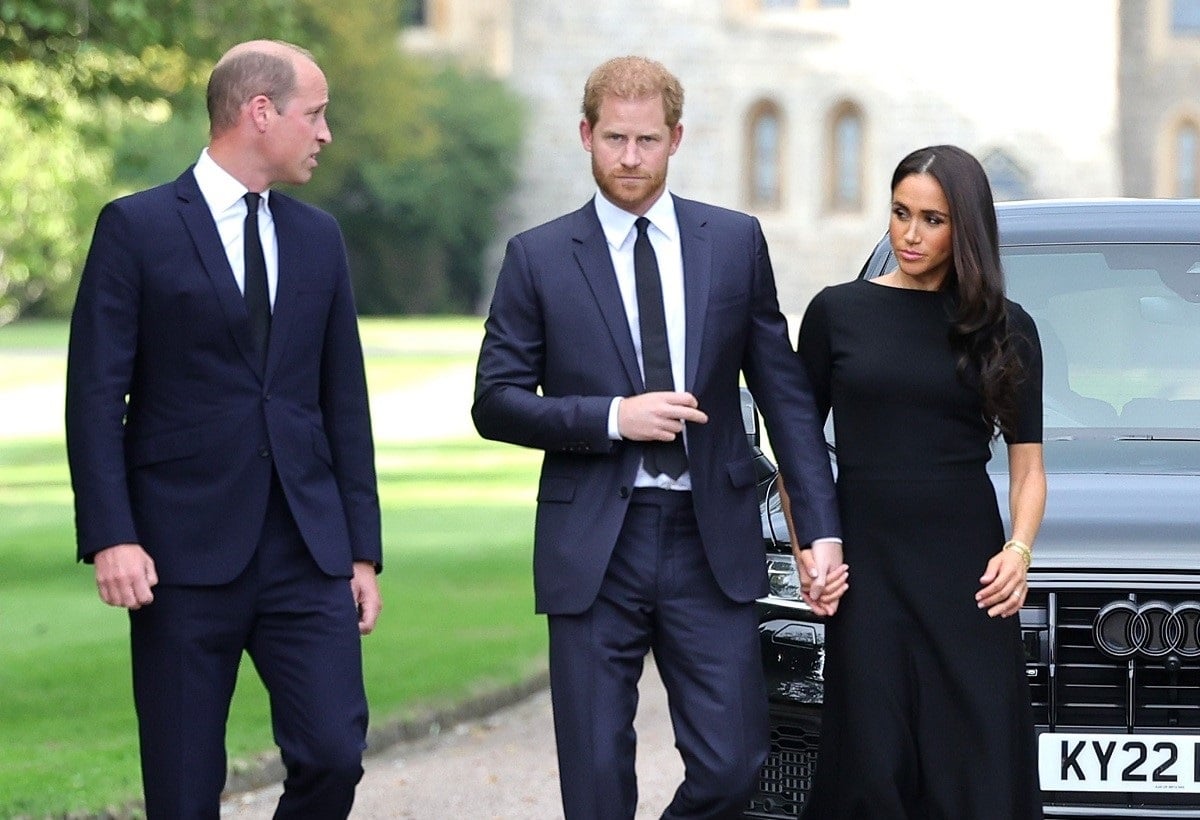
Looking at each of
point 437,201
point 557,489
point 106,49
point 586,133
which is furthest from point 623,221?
point 437,201

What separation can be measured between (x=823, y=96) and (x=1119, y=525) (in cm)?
5331

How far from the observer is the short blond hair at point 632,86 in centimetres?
462

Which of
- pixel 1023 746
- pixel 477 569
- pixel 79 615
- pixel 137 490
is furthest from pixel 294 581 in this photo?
pixel 477 569

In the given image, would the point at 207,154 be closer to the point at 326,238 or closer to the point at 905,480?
the point at 326,238

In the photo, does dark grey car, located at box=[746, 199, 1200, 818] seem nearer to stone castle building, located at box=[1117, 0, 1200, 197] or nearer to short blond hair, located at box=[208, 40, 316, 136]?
short blond hair, located at box=[208, 40, 316, 136]

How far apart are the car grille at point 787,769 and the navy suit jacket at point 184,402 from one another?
43.4 inches

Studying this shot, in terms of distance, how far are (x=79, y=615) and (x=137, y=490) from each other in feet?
24.4

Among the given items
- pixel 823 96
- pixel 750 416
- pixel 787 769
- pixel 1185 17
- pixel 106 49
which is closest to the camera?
pixel 787 769

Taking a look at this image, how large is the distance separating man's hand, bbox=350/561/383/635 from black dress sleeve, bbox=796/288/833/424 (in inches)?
41.1

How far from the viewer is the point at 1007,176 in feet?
179

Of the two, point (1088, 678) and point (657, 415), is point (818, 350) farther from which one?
point (1088, 678)

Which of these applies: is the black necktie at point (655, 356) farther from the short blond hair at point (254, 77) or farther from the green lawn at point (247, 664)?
the green lawn at point (247, 664)

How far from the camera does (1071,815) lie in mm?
4844

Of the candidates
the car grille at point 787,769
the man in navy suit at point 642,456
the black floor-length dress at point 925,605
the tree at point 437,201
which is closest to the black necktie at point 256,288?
the man in navy suit at point 642,456
